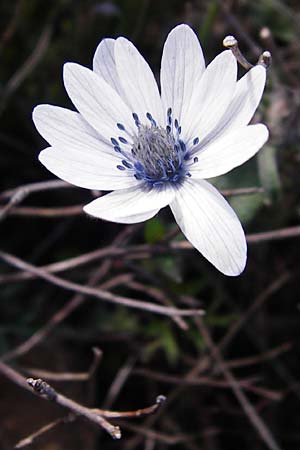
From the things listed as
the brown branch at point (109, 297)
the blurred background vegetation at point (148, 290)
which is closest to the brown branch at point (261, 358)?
the blurred background vegetation at point (148, 290)

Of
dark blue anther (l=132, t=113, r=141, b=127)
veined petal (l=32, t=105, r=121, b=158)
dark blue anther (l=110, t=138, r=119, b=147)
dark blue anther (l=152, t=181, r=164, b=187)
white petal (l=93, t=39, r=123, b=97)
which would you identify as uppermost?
white petal (l=93, t=39, r=123, b=97)

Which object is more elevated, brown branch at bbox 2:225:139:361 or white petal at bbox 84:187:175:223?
white petal at bbox 84:187:175:223

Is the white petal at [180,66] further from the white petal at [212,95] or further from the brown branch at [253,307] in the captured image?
the brown branch at [253,307]

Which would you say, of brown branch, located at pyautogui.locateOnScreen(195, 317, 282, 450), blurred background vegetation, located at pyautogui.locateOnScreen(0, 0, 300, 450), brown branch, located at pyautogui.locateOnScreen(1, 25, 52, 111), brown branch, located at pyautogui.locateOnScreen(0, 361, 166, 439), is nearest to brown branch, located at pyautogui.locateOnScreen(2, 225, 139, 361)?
blurred background vegetation, located at pyautogui.locateOnScreen(0, 0, 300, 450)

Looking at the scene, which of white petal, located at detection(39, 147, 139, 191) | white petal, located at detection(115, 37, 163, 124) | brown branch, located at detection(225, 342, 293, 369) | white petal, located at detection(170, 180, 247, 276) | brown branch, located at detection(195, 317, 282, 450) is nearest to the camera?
white petal, located at detection(170, 180, 247, 276)

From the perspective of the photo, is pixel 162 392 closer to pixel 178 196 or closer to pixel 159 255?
pixel 159 255

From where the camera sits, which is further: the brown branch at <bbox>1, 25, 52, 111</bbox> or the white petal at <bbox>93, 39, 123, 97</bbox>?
the brown branch at <bbox>1, 25, 52, 111</bbox>

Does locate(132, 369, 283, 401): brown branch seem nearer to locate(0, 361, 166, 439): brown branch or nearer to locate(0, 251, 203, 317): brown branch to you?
locate(0, 251, 203, 317): brown branch

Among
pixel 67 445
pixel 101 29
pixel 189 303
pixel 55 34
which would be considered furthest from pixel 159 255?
pixel 55 34
